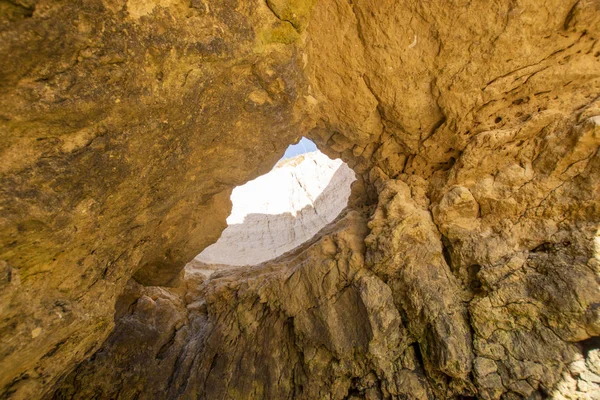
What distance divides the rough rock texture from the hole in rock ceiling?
5869 millimetres

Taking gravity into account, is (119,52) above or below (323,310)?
above

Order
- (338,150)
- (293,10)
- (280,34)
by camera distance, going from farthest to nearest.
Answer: (338,150) < (280,34) < (293,10)

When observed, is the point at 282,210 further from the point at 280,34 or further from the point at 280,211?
the point at 280,34

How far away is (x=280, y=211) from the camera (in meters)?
14.6

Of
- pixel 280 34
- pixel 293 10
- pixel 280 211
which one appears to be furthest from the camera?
pixel 280 211

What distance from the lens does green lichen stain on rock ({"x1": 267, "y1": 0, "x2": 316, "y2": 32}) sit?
290cm

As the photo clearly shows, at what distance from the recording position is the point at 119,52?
2.29 metres

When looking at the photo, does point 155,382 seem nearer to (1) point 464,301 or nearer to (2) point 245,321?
(2) point 245,321

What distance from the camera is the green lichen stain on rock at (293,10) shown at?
2.90m

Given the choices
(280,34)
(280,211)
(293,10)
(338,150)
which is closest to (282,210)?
(280,211)

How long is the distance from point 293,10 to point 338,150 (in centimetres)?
290

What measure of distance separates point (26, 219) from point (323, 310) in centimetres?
386

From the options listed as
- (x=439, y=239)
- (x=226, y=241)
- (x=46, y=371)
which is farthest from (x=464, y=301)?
(x=226, y=241)

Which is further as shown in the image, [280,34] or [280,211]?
[280,211]
